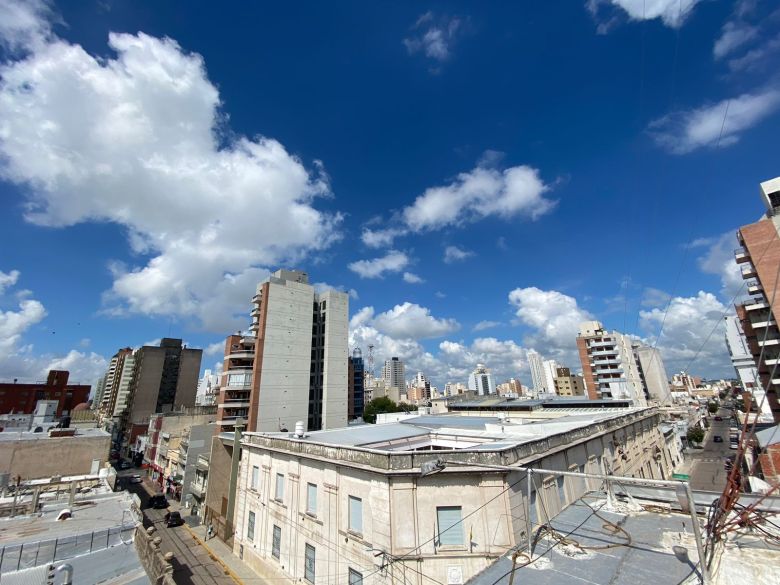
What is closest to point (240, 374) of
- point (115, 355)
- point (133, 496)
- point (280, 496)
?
point (133, 496)

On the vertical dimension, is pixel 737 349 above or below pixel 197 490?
above

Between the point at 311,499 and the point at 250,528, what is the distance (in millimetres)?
10346

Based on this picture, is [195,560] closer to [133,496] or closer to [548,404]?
[133,496]

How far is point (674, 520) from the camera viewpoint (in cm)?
1426

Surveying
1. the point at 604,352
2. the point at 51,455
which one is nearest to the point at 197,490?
the point at 51,455

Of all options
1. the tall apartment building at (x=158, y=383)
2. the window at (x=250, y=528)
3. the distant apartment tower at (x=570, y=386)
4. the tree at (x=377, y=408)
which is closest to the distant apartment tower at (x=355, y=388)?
the tree at (x=377, y=408)

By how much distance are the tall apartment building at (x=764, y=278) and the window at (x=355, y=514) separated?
54.6 m

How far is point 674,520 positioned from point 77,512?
40.0m

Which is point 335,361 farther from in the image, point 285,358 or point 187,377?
point 187,377

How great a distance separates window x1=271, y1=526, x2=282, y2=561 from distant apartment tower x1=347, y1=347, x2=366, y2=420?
217 feet

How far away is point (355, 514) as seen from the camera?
18594 mm

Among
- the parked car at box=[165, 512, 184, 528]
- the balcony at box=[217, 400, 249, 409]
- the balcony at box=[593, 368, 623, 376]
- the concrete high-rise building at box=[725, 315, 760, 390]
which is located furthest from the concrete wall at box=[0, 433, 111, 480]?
the concrete high-rise building at box=[725, 315, 760, 390]

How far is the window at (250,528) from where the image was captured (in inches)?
1070

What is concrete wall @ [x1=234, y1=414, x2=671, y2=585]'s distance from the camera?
16.1 metres
